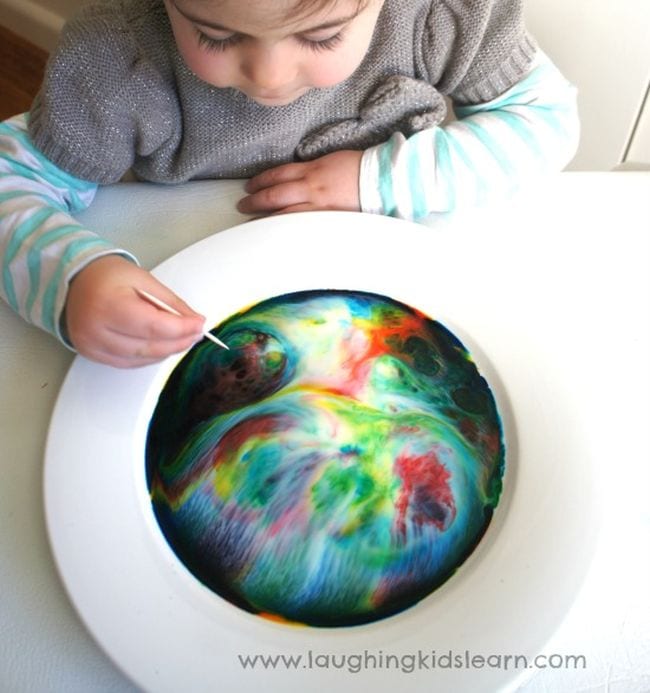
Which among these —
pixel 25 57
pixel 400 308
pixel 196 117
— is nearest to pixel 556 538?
pixel 400 308

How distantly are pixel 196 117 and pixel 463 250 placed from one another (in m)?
0.24

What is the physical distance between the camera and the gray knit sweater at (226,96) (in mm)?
595

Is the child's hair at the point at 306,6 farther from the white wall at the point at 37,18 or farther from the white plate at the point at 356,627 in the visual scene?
the white wall at the point at 37,18

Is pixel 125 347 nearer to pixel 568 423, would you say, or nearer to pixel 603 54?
pixel 568 423

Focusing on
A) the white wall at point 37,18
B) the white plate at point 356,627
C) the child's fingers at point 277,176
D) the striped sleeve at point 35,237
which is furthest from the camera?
the white wall at point 37,18

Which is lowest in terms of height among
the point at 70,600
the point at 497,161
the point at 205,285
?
the point at 70,600

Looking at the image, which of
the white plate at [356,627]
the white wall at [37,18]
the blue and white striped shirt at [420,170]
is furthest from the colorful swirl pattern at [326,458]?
the white wall at [37,18]

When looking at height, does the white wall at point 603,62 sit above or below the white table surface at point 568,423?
above

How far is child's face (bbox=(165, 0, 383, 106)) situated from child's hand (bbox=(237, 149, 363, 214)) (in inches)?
3.3

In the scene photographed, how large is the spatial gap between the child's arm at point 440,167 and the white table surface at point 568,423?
23mm

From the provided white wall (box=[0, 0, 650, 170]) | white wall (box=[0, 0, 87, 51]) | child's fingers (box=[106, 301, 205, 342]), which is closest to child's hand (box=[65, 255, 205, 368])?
child's fingers (box=[106, 301, 205, 342])

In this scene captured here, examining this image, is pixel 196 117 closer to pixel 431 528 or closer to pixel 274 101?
pixel 274 101

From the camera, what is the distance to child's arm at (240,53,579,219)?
632 millimetres

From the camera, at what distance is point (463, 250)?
608 millimetres
